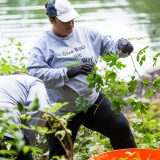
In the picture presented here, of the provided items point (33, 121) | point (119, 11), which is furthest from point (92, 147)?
point (119, 11)

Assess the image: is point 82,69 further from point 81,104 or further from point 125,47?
point 125,47

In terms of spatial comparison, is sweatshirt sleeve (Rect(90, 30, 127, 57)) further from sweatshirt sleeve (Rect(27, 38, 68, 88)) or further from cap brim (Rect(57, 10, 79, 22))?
sweatshirt sleeve (Rect(27, 38, 68, 88))

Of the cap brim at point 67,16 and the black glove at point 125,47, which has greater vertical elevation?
the cap brim at point 67,16

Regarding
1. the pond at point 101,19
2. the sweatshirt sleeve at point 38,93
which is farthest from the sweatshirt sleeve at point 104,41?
the pond at point 101,19

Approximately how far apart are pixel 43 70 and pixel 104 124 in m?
0.61

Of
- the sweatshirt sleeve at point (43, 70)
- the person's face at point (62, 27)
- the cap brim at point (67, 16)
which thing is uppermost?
the cap brim at point (67, 16)

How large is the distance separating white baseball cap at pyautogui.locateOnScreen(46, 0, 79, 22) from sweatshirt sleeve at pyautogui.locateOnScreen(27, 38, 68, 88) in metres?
0.24

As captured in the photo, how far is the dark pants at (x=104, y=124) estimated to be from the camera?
411 centimetres

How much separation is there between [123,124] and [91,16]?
8.94m

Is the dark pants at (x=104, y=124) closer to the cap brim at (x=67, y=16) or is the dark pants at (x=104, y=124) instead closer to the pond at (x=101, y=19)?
the cap brim at (x=67, y=16)

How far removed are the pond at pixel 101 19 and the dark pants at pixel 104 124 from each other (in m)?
3.80

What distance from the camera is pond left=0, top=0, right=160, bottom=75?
10.5 metres

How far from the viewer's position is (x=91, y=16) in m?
12.9

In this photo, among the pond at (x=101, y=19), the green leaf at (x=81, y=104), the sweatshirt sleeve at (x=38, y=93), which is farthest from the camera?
the pond at (x=101, y=19)
